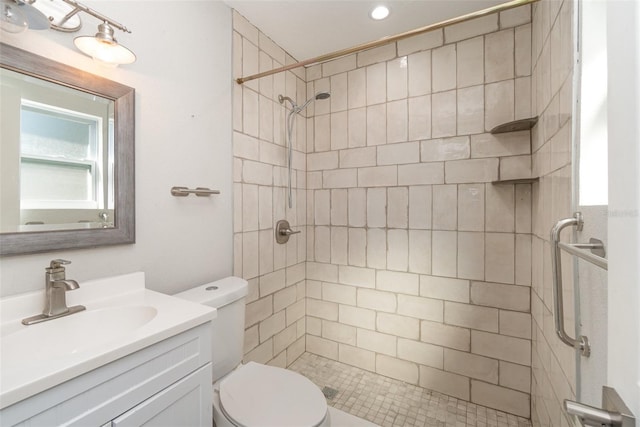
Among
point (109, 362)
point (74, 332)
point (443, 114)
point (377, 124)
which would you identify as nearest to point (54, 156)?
point (74, 332)

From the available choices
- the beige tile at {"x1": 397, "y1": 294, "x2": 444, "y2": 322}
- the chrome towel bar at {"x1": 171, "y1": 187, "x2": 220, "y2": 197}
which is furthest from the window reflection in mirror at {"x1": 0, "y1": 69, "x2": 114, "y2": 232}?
the beige tile at {"x1": 397, "y1": 294, "x2": 444, "y2": 322}

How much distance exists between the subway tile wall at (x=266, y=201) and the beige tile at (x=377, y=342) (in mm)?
494

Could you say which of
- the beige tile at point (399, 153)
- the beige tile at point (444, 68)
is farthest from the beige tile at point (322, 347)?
the beige tile at point (444, 68)

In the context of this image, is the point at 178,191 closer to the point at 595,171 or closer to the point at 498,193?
the point at 595,171

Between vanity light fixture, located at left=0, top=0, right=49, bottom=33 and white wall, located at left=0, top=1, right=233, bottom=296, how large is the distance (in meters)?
0.07

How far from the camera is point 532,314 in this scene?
4.95ft

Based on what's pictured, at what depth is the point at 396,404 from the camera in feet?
5.54

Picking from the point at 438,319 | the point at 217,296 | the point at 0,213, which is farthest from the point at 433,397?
the point at 0,213

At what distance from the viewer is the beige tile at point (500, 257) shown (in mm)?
1570

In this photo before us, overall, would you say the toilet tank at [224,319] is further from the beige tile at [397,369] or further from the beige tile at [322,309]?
the beige tile at [397,369]

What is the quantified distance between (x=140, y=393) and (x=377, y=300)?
1533 mm

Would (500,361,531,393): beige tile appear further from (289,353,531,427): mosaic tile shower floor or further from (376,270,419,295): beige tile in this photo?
(376,270,419,295): beige tile

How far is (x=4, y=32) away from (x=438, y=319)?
2.33m

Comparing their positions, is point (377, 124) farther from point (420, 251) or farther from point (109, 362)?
point (109, 362)
